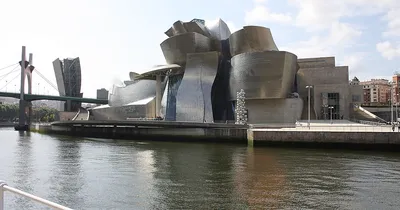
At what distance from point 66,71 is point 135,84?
119 feet

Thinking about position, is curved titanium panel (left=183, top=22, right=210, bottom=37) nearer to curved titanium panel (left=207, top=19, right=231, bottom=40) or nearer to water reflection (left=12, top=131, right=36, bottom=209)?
curved titanium panel (left=207, top=19, right=231, bottom=40)

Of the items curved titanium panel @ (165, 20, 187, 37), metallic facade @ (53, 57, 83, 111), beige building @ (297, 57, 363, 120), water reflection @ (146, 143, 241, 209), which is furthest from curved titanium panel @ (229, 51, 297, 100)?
metallic facade @ (53, 57, 83, 111)

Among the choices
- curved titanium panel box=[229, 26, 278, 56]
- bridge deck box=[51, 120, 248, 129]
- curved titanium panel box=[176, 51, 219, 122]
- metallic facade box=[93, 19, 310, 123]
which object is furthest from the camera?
curved titanium panel box=[229, 26, 278, 56]

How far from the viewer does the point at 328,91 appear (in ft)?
148

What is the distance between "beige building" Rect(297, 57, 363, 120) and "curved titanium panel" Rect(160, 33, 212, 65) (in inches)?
531

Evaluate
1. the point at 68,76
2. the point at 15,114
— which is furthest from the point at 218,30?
the point at 15,114

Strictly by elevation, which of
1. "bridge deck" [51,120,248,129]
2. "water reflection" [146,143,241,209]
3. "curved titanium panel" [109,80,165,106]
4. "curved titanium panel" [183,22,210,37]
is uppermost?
"curved titanium panel" [183,22,210,37]

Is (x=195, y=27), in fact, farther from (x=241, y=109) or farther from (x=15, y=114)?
(x=15, y=114)

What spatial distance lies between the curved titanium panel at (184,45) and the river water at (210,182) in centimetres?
2967

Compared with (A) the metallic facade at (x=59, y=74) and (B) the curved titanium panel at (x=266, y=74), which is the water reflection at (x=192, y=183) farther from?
(A) the metallic facade at (x=59, y=74)

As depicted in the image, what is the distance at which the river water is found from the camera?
10.4m

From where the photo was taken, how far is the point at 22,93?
231ft

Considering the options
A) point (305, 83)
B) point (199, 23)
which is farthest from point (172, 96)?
point (305, 83)

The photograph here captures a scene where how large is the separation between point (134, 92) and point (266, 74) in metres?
23.8
